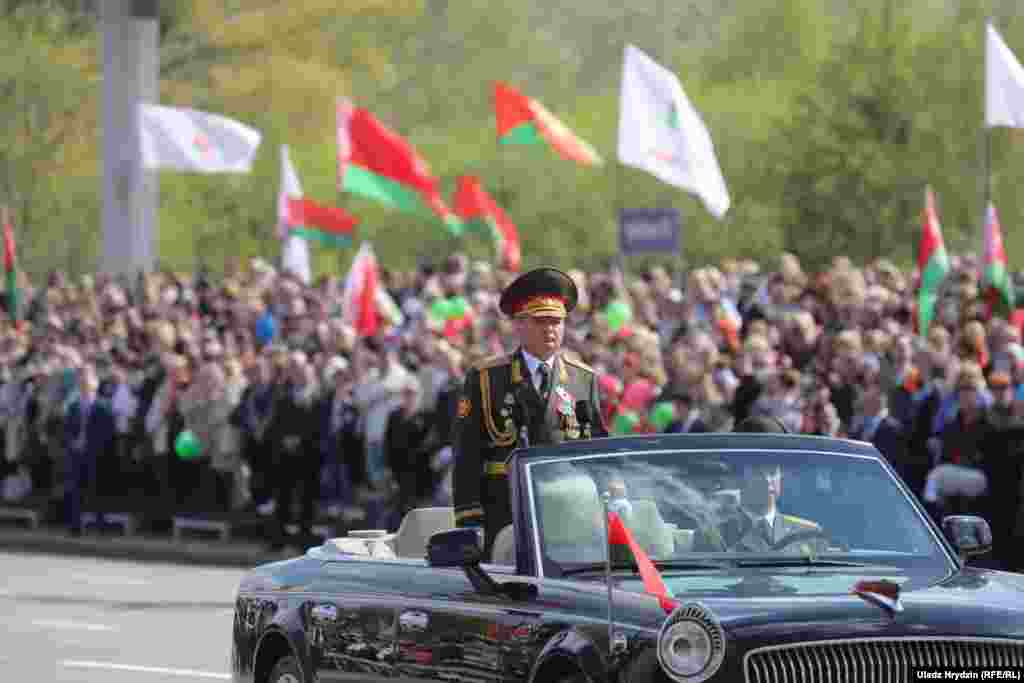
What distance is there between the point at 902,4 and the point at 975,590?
52.8 metres

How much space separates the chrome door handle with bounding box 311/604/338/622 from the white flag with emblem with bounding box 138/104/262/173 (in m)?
25.5

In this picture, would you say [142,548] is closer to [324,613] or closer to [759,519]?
[324,613]

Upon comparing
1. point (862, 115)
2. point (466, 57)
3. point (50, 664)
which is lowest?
point (50, 664)

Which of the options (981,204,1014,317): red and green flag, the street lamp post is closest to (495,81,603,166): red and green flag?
(981,204,1014,317): red and green flag

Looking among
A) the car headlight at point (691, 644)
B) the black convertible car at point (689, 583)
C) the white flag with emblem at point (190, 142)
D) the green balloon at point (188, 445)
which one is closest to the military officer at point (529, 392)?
the black convertible car at point (689, 583)

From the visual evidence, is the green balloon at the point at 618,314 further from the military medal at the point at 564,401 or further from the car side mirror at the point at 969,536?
the car side mirror at the point at 969,536

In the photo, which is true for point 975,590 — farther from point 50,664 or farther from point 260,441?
point 260,441

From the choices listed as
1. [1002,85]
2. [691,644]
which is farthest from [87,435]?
[691,644]

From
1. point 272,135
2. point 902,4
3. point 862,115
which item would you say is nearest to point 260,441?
point 862,115

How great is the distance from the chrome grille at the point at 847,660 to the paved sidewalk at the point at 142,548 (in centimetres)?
1722

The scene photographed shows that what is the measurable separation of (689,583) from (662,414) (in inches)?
482

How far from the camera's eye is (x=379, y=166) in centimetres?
3041

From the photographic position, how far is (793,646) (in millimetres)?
8000

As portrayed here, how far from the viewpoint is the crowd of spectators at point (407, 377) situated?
19000 millimetres
